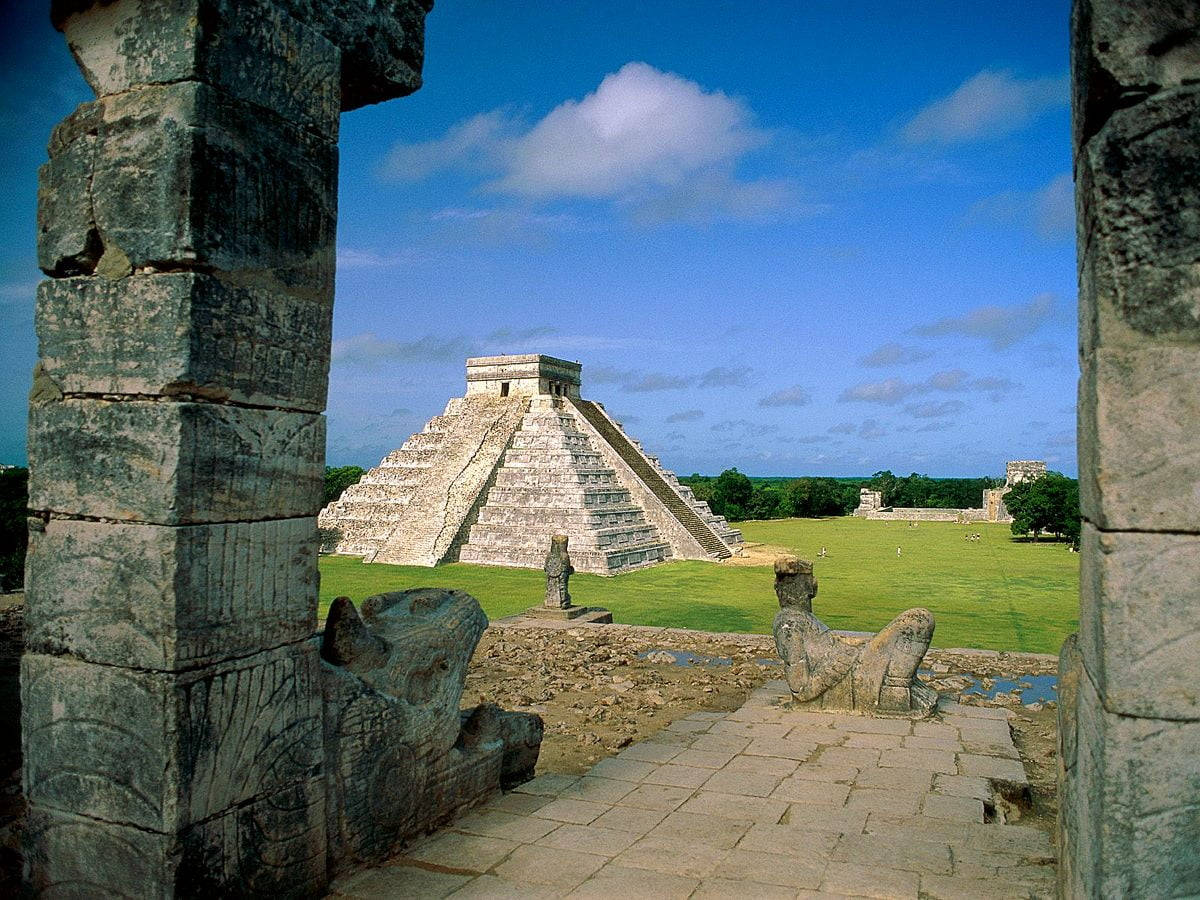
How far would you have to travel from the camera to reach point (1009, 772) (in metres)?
5.60

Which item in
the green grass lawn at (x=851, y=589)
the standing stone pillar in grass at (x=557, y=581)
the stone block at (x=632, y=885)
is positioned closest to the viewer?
the stone block at (x=632, y=885)

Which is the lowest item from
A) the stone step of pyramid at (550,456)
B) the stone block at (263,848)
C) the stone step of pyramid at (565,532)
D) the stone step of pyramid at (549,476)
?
the stone block at (263,848)

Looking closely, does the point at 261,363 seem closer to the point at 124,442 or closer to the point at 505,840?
the point at 124,442

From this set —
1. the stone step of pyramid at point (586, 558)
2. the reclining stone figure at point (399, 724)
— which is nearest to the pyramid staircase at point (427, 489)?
the stone step of pyramid at point (586, 558)

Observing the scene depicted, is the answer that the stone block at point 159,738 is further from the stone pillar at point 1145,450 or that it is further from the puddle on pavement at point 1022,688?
the puddle on pavement at point 1022,688

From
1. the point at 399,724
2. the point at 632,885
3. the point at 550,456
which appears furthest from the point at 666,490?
the point at 632,885

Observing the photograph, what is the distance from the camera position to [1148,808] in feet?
7.53

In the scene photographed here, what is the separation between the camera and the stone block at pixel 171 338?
328cm

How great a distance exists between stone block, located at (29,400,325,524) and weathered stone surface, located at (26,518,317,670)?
0.07m

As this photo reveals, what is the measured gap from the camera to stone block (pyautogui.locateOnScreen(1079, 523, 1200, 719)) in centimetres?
229

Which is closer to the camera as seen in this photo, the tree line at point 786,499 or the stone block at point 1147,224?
the stone block at point 1147,224

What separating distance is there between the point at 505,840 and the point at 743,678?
6.19 m

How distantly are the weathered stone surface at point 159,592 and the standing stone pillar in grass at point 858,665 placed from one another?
483cm

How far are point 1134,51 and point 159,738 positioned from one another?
374cm
